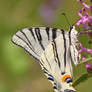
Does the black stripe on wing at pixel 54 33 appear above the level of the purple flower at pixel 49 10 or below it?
below

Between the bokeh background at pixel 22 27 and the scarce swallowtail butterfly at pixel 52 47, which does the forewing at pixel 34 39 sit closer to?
the scarce swallowtail butterfly at pixel 52 47

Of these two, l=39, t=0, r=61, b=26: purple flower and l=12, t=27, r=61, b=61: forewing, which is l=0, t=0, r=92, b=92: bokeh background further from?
l=12, t=27, r=61, b=61: forewing

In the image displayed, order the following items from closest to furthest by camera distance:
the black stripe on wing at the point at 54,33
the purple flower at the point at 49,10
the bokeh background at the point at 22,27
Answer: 1. the black stripe on wing at the point at 54,33
2. the bokeh background at the point at 22,27
3. the purple flower at the point at 49,10

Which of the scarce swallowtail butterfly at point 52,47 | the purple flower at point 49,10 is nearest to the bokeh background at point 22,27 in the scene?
the purple flower at point 49,10

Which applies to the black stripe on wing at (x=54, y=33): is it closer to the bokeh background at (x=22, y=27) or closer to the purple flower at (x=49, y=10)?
the bokeh background at (x=22, y=27)

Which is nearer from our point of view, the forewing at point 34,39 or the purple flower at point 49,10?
the forewing at point 34,39

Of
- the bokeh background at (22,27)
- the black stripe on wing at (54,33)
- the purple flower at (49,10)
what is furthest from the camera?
the purple flower at (49,10)

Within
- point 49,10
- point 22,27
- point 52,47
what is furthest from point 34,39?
point 49,10
